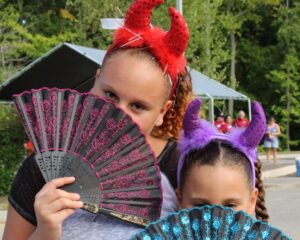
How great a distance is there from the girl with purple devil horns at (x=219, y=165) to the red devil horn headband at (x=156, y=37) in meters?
0.16

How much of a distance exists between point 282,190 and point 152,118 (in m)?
13.1

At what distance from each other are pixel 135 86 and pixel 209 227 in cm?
53

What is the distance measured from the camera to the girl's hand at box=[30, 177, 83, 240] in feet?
6.04

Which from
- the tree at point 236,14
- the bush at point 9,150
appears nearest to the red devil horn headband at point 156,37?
the bush at point 9,150

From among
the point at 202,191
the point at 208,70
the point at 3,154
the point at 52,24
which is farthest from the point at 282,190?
the point at 52,24

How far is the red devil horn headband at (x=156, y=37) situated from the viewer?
2.28 m

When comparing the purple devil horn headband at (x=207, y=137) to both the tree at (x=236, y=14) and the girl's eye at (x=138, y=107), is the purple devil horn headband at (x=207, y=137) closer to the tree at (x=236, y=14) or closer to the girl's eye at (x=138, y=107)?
the girl's eye at (x=138, y=107)

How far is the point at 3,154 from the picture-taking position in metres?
12.7

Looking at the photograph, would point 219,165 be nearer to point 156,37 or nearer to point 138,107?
point 138,107

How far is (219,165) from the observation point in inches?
88.8

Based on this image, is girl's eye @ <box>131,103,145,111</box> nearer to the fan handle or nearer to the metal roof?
the fan handle

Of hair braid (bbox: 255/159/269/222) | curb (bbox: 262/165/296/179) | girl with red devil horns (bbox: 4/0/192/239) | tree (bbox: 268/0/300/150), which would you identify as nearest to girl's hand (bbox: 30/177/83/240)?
girl with red devil horns (bbox: 4/0/192/239)

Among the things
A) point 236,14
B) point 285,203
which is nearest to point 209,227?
point 285,203

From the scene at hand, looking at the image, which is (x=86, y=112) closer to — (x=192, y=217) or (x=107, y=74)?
(x=107, y=74)
